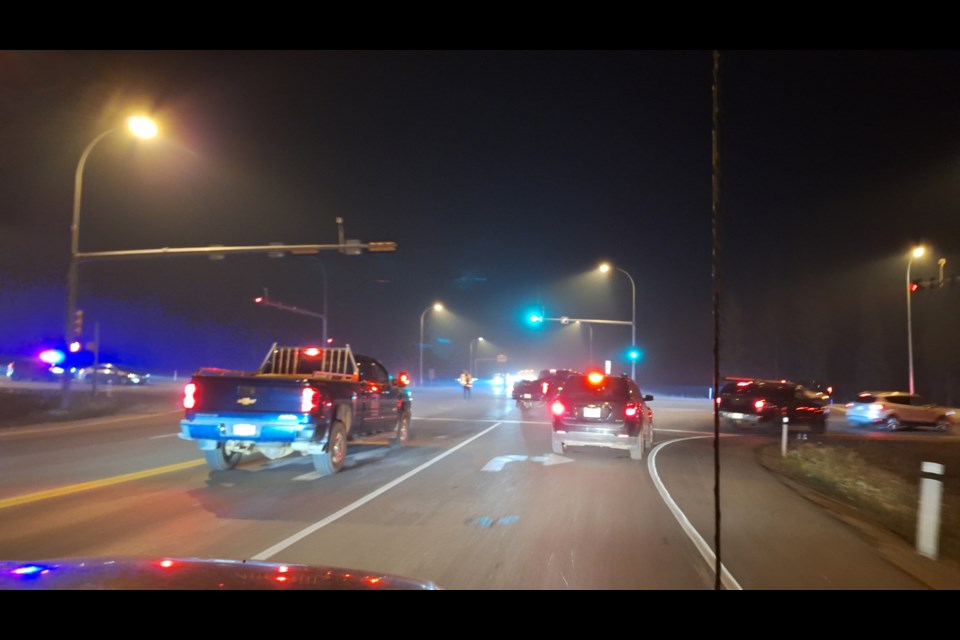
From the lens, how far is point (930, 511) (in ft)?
24.3

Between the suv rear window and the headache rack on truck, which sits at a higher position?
the headache rack on truck

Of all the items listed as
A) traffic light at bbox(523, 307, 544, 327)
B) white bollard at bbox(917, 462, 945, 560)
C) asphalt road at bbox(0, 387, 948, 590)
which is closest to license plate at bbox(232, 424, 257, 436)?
asphalt road at bbox(0, 387, 948, 590)

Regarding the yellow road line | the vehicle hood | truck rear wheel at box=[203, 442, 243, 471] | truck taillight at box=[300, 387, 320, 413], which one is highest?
truck taillight at box=[300, 387, 320, 413]

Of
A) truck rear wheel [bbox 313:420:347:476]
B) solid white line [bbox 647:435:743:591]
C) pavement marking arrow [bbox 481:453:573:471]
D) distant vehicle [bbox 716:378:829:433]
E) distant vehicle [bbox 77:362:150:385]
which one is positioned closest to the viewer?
solid white line [bbox 647:435:743:591]

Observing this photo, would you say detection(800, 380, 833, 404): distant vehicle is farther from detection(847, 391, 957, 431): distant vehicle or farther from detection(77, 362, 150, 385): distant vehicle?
detection(77, 362, 150, 385): distant vehicle

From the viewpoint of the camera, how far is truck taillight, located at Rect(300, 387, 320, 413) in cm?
1129

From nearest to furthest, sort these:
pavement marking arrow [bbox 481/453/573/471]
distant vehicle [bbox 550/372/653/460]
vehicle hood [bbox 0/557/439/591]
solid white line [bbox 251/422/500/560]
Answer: vehicle hood [bbox 0/557/439/591] → solid white line [bbox 251/422/500/560] → pavement marking arrow [bbox 481/453/573/471] → distant vehicle [bbox 550/372/653/460]

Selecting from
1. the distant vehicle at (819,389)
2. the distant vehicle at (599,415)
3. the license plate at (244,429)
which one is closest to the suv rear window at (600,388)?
the distant vehicle at (599,415)

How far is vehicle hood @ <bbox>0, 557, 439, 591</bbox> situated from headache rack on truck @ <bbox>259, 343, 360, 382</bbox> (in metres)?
10.2

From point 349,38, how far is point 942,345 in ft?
203

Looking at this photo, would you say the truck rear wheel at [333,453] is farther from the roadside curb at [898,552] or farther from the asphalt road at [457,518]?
the roadside curb at [898,552]

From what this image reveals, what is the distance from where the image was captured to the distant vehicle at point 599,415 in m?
14.5

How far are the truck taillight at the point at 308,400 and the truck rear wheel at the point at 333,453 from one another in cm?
80
